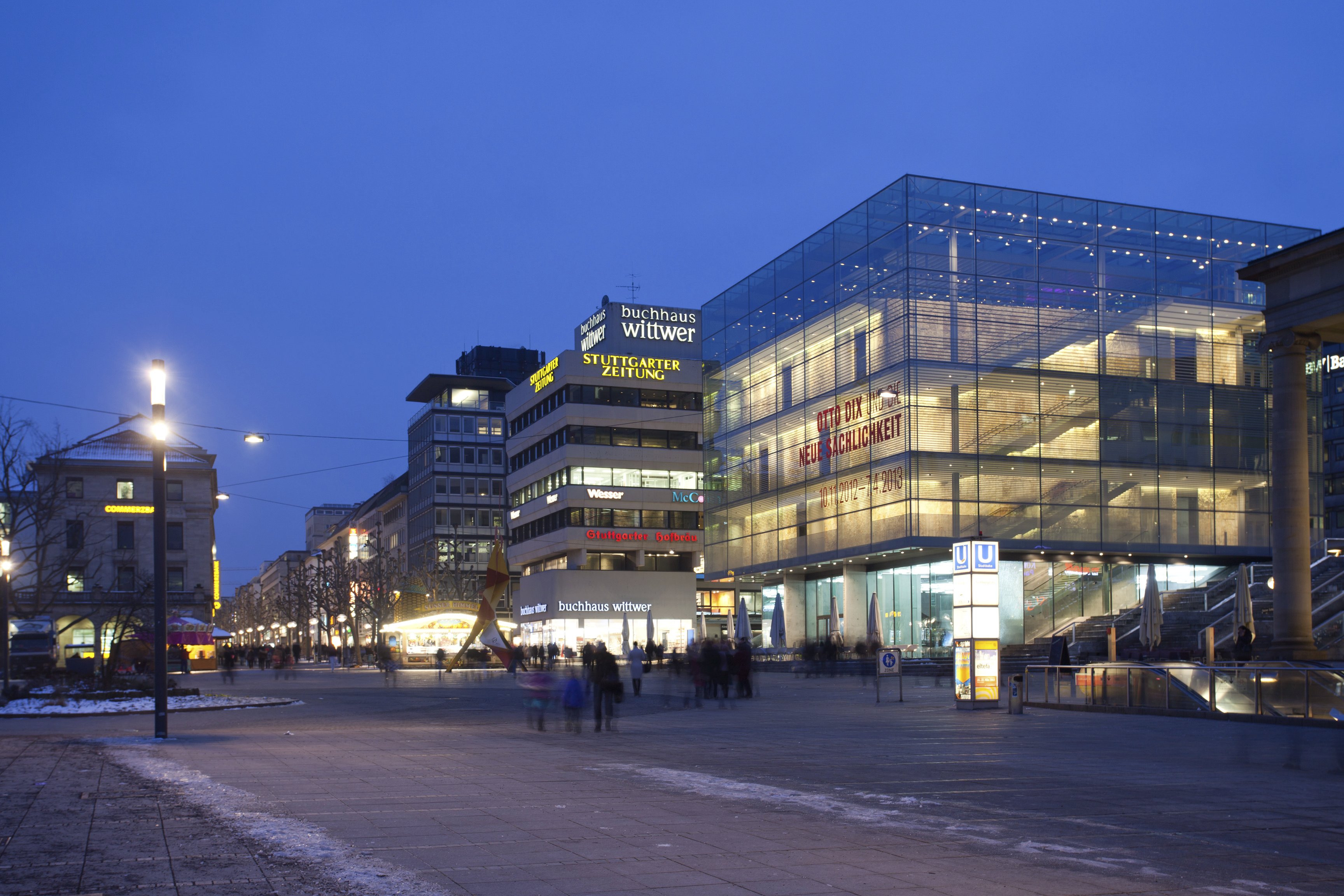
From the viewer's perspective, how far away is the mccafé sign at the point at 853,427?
5753 centimetres

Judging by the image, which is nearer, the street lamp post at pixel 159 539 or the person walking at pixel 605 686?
the street lamp post at pixel 159 539

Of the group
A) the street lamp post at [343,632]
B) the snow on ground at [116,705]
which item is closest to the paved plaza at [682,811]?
the snow on ground at [116,705]

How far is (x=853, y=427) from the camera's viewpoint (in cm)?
6081

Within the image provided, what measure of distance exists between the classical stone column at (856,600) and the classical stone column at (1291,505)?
108ft

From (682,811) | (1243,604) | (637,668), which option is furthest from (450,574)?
(682,811)

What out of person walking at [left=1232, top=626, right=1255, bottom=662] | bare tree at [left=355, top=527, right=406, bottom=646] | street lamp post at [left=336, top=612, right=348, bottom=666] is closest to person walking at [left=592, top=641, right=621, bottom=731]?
person walking at [left=1232, top=626, right=1255, bottom=662]

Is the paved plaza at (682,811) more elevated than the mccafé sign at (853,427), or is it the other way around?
the mccafé sign at (853,427)

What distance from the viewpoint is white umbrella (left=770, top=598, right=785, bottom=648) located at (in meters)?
57.5

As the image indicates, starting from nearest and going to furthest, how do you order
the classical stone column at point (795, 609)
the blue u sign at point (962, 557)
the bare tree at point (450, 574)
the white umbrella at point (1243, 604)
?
the blue u sign at point (962, 557), the white umbrella at point (1243, 604), the classical stone column at point (795, 609), the bare tree at point (450, 574)

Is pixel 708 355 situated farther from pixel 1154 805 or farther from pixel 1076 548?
pixel 1154 805

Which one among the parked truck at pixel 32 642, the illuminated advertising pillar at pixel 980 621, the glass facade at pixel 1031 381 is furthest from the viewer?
the parked truck at pixel 32 642

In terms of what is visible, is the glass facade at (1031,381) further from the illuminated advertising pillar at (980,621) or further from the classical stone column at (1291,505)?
the illuminated advertising pillar at (980,621)

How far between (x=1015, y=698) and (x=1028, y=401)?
33.6 meters

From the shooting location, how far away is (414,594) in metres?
83.3
